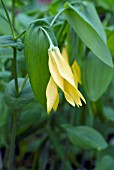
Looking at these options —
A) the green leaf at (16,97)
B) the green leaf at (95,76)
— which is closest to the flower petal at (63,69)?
the green leaf at (16,97)

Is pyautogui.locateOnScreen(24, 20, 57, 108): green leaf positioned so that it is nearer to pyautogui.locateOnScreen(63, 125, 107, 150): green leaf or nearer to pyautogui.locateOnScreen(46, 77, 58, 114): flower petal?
pyautogui.locateOnScreen(46, 77, 58, 114): flower petal

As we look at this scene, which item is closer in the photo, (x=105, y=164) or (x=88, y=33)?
(x=88, y=33)

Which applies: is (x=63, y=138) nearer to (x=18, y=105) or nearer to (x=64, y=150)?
(x=64, y=150)

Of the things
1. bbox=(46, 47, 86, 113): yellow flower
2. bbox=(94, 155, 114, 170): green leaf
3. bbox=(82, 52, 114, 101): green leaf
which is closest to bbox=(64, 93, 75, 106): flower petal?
bbox=(46, 47, 86, 113): yellow flower

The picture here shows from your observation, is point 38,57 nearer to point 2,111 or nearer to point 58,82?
point 58,82

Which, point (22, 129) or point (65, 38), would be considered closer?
point (65, 38)

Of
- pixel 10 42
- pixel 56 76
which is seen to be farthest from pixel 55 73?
pixel 10 42

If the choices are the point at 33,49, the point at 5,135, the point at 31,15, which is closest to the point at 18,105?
the point at 33,49
